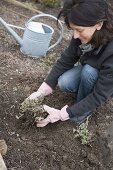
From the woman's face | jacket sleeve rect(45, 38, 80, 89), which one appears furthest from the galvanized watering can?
the woman's face

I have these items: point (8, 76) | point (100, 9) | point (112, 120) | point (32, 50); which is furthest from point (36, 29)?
point (100, 9)

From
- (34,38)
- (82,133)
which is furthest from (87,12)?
(34,38)

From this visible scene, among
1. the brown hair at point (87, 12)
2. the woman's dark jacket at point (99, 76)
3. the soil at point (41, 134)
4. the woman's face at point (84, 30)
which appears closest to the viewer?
the brown hair at point (87, 12)

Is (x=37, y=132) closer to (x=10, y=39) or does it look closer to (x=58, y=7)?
(x=10, y=39)

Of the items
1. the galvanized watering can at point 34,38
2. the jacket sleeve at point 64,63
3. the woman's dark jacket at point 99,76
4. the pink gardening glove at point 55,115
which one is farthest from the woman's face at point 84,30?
the galvanized watering can at point 34,38

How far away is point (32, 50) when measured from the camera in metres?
4.29

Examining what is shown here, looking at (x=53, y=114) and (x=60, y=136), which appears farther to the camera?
(x=60, y=136)

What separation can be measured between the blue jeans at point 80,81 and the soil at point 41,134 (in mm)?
154

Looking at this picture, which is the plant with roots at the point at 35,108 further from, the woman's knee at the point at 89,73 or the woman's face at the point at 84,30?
the woman's face at the point at 84,30

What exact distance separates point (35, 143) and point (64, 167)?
314 millimetres

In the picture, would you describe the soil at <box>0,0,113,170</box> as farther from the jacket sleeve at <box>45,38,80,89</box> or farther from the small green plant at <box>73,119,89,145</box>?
the jacket sleeve at <box>45,38,80,89</box>

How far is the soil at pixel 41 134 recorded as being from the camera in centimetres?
308

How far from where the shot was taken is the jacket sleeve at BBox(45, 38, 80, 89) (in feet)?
10.9

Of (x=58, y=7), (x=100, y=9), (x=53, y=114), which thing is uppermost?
(x=100, y=9)
